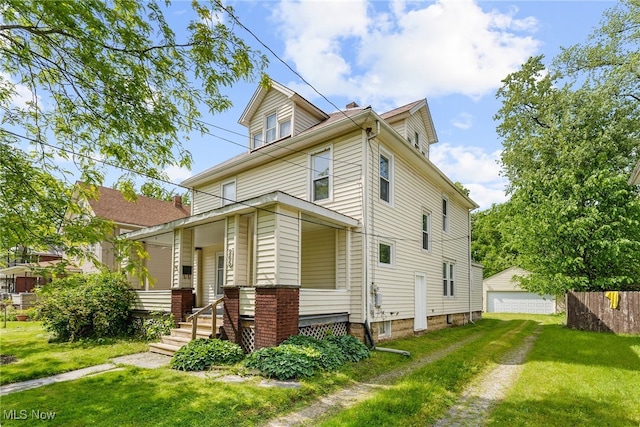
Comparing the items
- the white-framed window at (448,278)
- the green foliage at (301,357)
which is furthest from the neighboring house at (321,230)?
the green foliage at (301,357)

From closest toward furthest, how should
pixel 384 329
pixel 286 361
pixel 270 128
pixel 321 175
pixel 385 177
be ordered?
pixel 286 361, pixel 384 329, pixel 321 175, pixel 385 177, pixel 270 128

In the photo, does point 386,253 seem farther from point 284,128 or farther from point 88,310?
point 88,310

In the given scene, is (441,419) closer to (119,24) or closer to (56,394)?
(56,394)

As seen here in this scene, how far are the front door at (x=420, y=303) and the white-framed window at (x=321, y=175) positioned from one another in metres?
4.90

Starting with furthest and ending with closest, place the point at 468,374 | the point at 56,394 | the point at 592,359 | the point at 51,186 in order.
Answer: the point at 592,359, the point at 468,374, the point at 56,394, the point at 51,186

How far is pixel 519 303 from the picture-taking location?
1200 inches

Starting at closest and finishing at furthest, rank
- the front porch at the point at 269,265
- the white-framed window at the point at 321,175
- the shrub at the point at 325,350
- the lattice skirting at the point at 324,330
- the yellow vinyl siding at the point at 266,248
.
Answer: the shrub at the point at 325,350
the front porch at the point at 269,265
the yellow vinyl siding at the point at 266,248
the lattice skirting at the point at 324,330
the white-framed window at the point at 321,175

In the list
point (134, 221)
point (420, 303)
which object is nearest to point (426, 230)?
point (420, 303)

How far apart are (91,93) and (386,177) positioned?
8315mm

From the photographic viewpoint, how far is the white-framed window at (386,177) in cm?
1130

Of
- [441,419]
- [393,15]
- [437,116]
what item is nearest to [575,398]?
[441,419]

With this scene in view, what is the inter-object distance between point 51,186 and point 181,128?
2054mm

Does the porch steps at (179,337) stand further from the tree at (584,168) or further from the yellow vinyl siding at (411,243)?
the tree at (584,168)

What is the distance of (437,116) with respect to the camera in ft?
51.1
